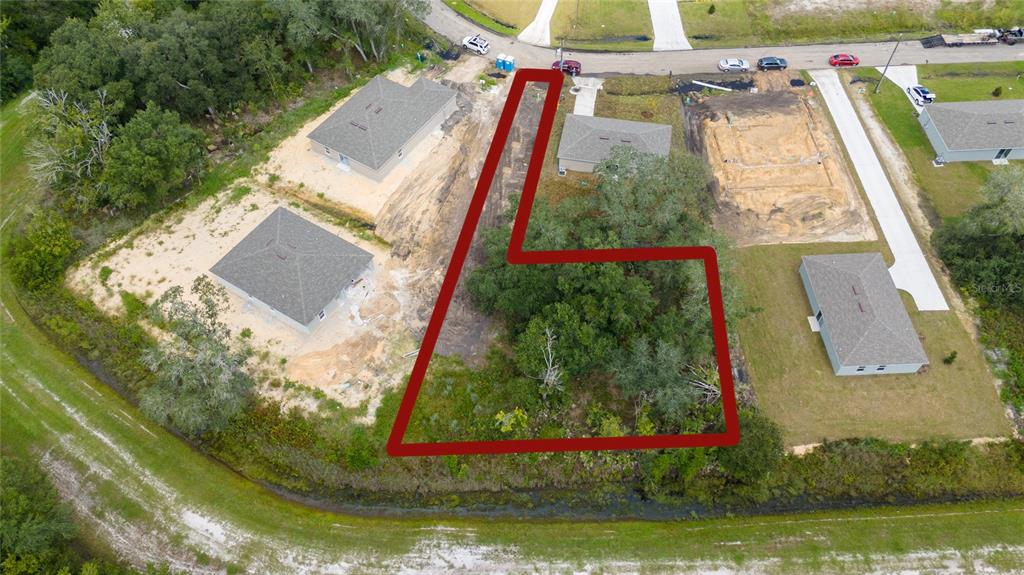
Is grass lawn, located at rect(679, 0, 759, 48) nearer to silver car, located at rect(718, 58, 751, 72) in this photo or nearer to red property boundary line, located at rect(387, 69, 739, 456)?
silver car, located at rect(718, 58, 751, 72)

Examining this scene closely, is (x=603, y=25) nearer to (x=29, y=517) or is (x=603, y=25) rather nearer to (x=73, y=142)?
(x=73, y=142)

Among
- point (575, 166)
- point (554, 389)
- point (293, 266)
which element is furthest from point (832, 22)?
point (293, 266)

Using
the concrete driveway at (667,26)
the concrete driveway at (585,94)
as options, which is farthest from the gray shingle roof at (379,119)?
the concrete driveway at (667,26)

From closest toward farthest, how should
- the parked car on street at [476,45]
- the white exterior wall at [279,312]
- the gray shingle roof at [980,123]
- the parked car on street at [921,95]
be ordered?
1. the white exterior wall at [279,312]
2. the gray shingle roof at [980,123]
3. the parked car on street at [921,95]
4. the parked car on street at [476,45]

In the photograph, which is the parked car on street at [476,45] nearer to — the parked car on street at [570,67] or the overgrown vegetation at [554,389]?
the parked car on street at [570,67]

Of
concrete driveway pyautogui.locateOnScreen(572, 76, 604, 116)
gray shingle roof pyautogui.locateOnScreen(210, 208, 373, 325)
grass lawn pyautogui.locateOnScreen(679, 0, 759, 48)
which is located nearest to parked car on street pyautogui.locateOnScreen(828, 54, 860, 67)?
grass lawn pyautogui.locateOnScreen(679, 0, 759, 48)

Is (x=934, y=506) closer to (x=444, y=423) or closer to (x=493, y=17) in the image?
(x=444, y=423)
